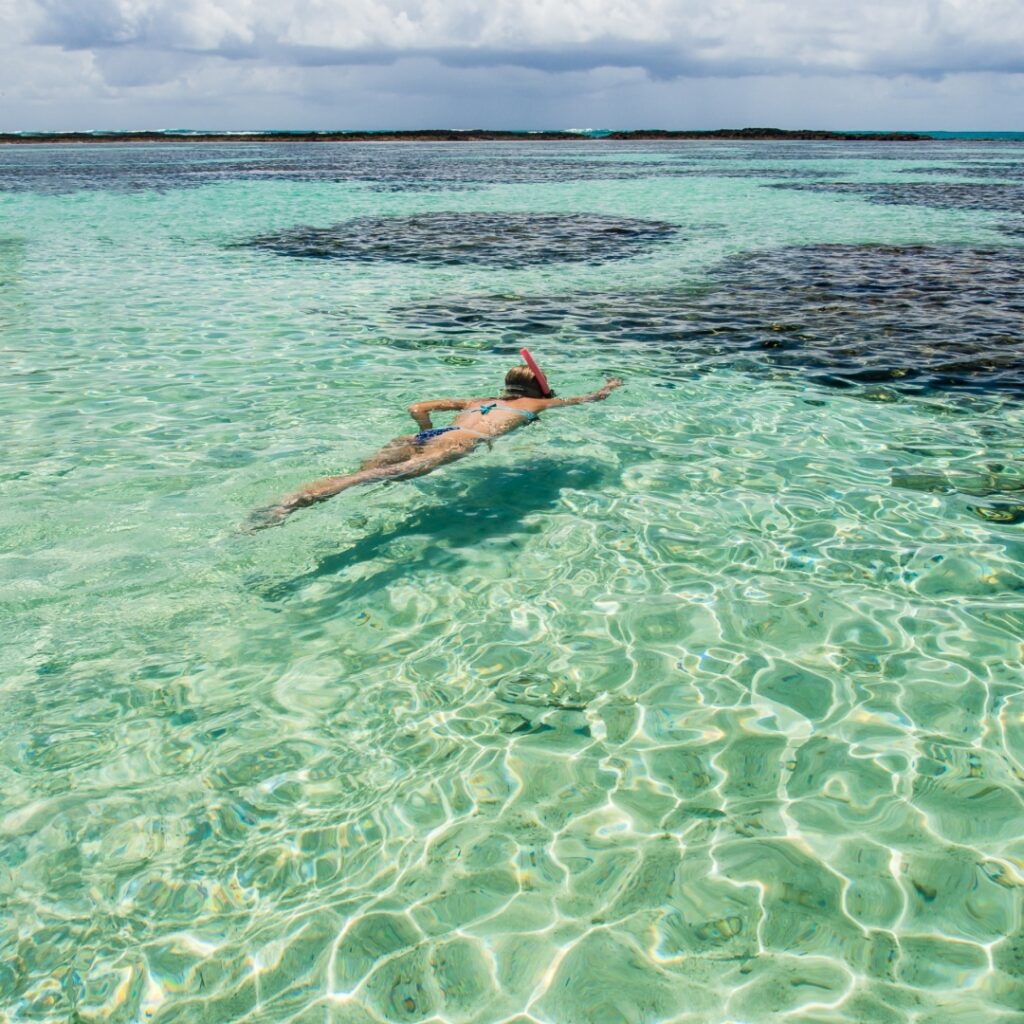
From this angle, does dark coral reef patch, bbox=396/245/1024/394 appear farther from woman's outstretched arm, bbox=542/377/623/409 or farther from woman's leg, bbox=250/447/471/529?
woman's leg, bbox=250/447/471/529

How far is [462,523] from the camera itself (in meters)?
7.12

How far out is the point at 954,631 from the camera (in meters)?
5.53

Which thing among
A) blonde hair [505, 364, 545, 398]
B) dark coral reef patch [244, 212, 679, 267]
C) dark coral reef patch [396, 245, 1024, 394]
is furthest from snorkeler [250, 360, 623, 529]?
dark coral reef patch [244, 212, 679, 267]

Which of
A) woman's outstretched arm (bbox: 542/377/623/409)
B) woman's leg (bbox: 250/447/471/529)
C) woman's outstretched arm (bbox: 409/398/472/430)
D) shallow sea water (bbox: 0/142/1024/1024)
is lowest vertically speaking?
shallow sea water (bbox: 0/142/1024/1024)

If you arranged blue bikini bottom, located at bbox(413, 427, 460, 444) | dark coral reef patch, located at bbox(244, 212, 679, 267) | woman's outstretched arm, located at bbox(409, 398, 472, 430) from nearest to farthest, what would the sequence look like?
1. blue bikini bottom, located at bbox(413, 427, 460, 444)
2. woman's outstretched arm, located at bbox(409, 398, 472, 430)
3. dark coral reef patch, located at bbox(244, 212, 679, 267)

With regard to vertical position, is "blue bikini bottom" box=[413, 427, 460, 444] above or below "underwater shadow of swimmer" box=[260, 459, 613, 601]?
above

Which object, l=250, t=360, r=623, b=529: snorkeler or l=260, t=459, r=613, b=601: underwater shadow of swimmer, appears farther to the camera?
l=250, t=360, r=623, b=529: snorkeler

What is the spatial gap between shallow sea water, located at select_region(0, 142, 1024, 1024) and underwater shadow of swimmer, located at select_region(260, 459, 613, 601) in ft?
0.13

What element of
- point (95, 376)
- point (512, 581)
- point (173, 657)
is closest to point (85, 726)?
point (173, 657)

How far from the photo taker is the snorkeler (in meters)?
6.84

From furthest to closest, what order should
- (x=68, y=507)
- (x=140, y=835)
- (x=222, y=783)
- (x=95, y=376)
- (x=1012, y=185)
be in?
(x=1012, y=185) < (x=95, y=376) < (x=68, y=507) < (x=222, y=783) < (x=140, y=835)

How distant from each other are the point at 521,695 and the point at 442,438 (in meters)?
3.54

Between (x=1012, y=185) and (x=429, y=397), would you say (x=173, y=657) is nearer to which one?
(x=429, y=397)

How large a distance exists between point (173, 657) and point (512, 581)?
7.99 feet
